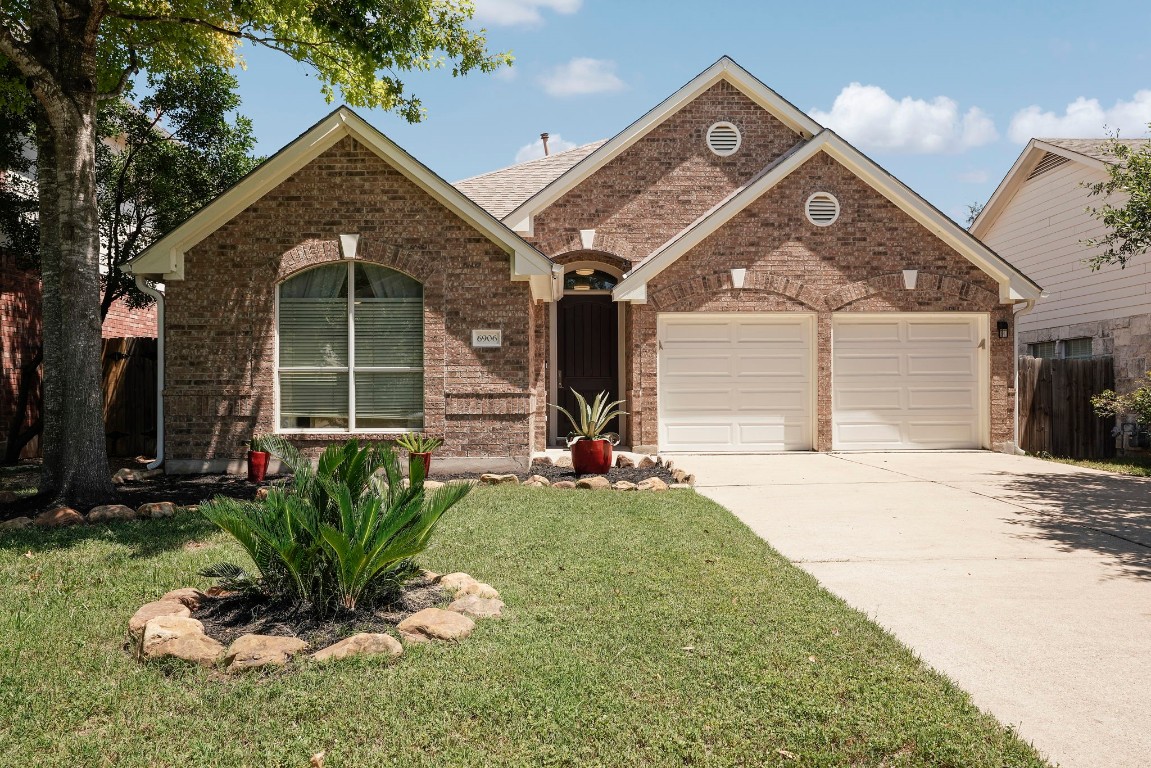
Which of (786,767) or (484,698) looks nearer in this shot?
(786,767)

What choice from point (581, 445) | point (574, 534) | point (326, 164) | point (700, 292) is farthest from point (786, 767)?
point (700, 292)

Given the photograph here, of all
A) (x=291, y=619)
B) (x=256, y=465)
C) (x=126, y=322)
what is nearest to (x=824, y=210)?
(x=256, y=465)

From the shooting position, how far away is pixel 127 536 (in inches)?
257

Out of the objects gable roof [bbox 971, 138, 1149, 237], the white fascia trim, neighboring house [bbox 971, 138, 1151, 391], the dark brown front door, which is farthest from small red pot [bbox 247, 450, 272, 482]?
the white fascia trim

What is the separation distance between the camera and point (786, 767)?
2.85 m

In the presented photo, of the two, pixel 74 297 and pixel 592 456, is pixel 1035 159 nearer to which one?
pixel 592 456

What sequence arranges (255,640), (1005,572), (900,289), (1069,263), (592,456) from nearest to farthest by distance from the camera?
(255,640), (1005,572), (592,456), (900,289), (1069,263)

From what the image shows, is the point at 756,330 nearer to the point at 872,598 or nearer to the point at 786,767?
the point at 872,598

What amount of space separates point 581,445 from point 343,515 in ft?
21.0

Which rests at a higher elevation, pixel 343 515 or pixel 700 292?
pixel 700 292

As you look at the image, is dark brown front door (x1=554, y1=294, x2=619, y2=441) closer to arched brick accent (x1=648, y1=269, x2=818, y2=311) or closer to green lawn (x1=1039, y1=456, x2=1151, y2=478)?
arched brick accent (x1=648, y1=269, x2=818, y2=311)

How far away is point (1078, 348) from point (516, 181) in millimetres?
12544

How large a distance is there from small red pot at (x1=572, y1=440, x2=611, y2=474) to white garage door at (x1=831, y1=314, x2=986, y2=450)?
17.1 ft

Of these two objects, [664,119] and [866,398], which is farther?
[664,119]
